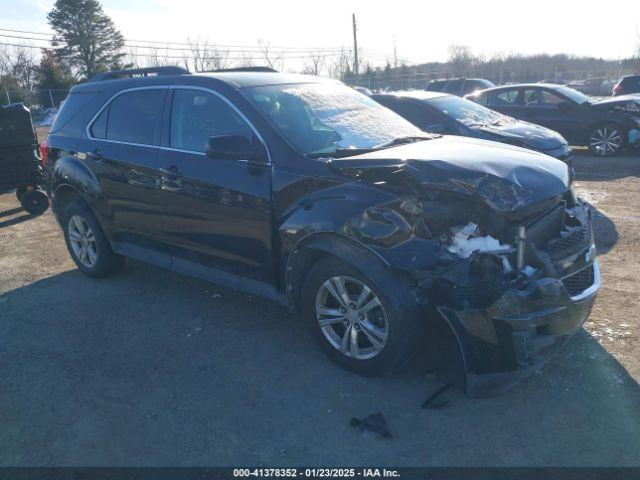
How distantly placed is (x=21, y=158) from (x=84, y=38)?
39825mm

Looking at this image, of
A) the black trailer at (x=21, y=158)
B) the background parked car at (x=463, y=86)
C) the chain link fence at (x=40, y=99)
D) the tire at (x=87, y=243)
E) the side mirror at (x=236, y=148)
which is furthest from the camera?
the chain link fence at (x=40, y=99)

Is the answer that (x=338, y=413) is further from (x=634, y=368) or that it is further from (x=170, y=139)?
(x=170, y=139)

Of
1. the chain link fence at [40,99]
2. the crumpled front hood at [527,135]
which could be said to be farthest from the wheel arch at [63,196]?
the chain link fence at [40,99]

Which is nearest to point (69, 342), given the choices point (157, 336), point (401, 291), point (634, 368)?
point (157, 336)

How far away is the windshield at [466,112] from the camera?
8.40 meters

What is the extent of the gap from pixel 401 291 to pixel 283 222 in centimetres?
102

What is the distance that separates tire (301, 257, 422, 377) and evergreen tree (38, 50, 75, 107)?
37.4 metres

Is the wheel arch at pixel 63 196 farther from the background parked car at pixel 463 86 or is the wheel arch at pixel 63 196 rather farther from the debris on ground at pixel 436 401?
the background parked car at pixel 463 86

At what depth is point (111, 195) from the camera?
499cm

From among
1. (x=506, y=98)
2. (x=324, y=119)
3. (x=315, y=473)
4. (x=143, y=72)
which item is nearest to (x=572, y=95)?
(x=506, y=98)

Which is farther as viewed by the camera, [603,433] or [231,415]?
[231,415]

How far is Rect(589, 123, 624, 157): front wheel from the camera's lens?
1151cm

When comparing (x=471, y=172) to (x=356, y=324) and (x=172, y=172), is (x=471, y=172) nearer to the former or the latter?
(x=356, y=324)

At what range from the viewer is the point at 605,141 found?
11680mm
